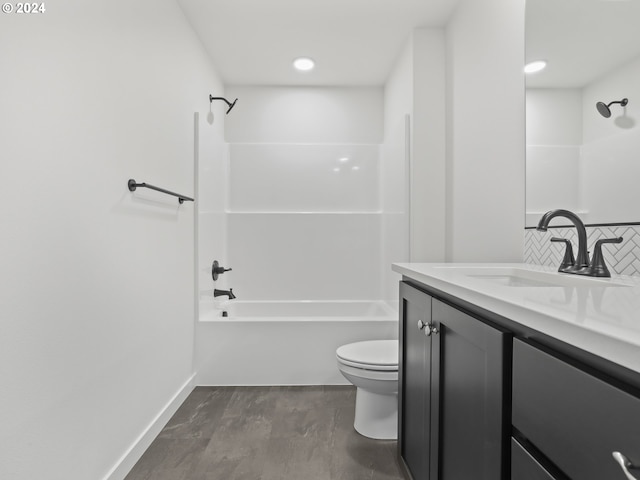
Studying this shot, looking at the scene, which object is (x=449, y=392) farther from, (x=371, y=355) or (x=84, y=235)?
(x=84, y=235)

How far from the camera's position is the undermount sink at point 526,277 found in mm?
1313

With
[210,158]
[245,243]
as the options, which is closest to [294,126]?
[210,158]

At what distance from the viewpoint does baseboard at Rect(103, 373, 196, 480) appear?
64.5 inches

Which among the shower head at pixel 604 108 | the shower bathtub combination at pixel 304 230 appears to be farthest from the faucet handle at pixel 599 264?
the shower bathtub combination at pixel 304 230

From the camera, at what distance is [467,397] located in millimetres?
990

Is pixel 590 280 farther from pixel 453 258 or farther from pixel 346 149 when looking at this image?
pixel 346 149

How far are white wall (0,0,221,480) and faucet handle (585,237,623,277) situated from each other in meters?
1.77

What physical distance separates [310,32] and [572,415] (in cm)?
271

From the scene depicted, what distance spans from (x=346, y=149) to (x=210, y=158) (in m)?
1.29

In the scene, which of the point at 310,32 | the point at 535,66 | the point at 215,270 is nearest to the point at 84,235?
the point at 215,270

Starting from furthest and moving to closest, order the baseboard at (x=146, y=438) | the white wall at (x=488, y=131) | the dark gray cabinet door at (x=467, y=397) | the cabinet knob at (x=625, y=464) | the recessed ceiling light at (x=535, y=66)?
the white wall at (x=488, y=131)
the recessed ceiling light at (x=535, y=66)
the baseboard at (x=146, y=438)
the dark gray cabinet door at (x=467, y=397)
the cabinet knob at (x=625, y=464)

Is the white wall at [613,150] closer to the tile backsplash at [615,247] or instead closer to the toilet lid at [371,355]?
the tile backsplash at [615,247]

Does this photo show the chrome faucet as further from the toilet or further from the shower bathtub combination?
the shower bathtub combination

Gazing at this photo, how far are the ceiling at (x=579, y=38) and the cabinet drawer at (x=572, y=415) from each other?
1.31 m
